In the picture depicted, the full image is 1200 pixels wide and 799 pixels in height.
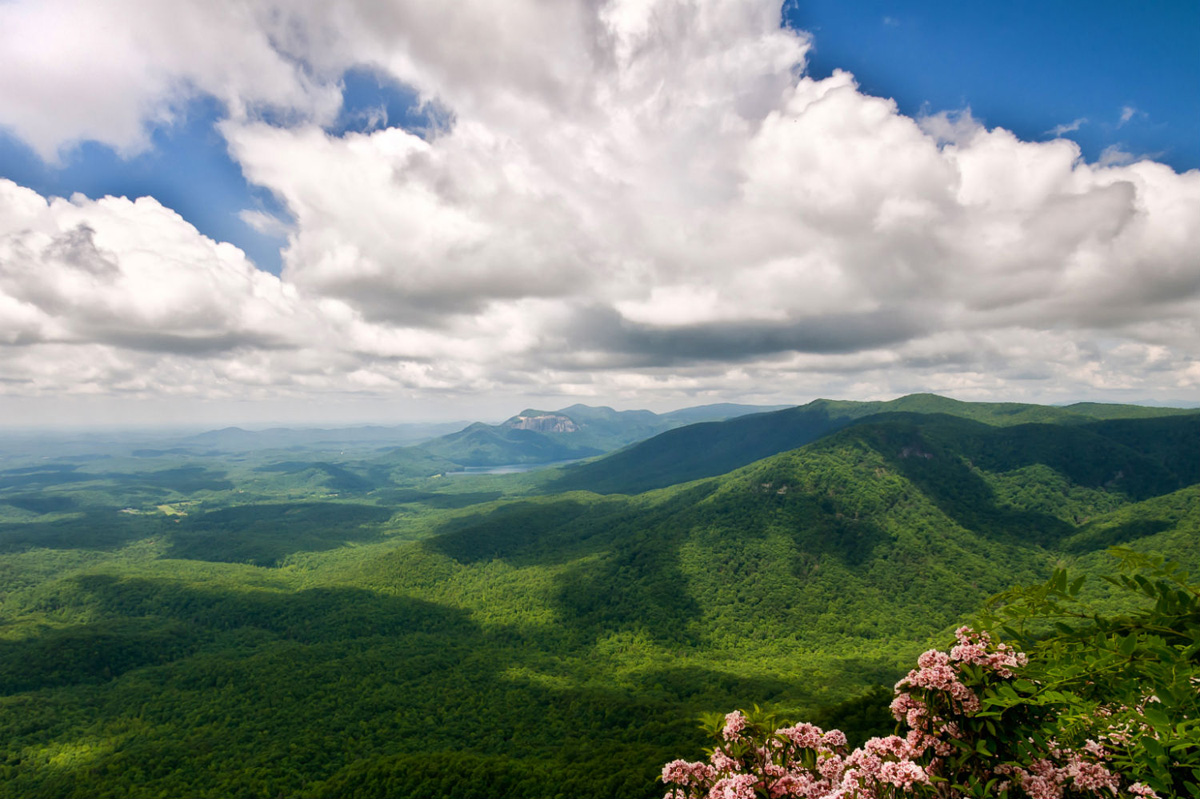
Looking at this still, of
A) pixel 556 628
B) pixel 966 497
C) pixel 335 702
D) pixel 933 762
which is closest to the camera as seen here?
pixel 933 762

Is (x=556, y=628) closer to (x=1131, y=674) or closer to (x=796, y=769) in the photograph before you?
(x=796, y=769)

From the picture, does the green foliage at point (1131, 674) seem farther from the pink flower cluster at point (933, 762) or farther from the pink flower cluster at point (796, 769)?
the pink flower cluster at point (796, 769)

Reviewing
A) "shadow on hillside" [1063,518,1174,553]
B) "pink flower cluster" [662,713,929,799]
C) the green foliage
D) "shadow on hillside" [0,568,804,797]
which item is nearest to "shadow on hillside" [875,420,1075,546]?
"shadow on hillside" [1063,518,1174,553]

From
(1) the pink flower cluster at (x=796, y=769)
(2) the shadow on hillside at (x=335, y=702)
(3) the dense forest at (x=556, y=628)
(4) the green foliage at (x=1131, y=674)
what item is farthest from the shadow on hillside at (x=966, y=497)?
(1) the pink flower cluster at (x=796, y=769)

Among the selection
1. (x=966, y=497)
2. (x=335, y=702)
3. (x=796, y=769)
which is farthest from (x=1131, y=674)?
(x=966, y=497)

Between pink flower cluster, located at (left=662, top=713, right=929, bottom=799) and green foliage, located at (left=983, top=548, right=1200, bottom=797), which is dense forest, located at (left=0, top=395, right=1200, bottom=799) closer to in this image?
green foliage, located at (left=983, top=548, right=1200, bottom=797)
